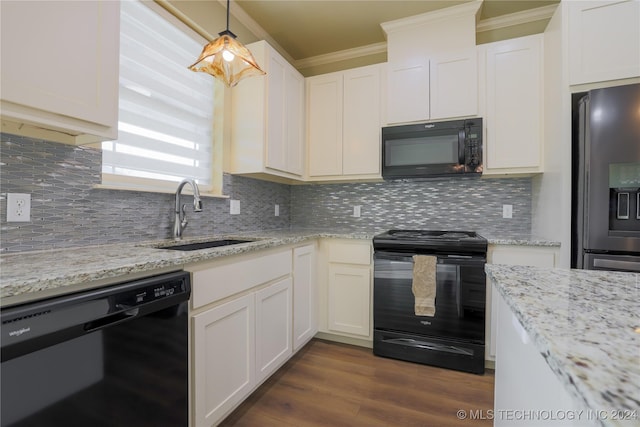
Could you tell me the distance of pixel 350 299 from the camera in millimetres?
2445

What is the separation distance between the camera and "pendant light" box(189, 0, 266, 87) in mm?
1494

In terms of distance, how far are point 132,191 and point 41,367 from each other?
1005 mm

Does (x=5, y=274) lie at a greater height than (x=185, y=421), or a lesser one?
greater

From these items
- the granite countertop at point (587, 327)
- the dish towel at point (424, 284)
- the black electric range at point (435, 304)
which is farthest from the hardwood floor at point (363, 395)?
the granite countertop at point (587, 327)

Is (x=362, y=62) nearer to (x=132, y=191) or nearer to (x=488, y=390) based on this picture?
(x=132, y=191)

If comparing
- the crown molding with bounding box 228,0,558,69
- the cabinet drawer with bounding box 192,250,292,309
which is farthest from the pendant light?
the cabinet drawer with bounding box 192,250,292,309

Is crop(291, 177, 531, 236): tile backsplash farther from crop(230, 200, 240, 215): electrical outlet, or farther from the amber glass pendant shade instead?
the amber glass pendant shade

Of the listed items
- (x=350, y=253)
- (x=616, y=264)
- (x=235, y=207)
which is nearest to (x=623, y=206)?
(x=616, y=264)

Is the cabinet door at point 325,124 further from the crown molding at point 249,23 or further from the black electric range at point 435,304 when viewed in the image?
the black electric range at point 435,304

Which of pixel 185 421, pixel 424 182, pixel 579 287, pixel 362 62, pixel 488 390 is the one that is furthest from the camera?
pixel 362 62

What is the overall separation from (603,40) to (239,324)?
272cm

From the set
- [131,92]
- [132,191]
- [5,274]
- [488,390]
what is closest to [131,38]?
[131,92]

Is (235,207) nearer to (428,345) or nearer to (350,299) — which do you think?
(350,299)

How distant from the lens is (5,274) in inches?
32.6
